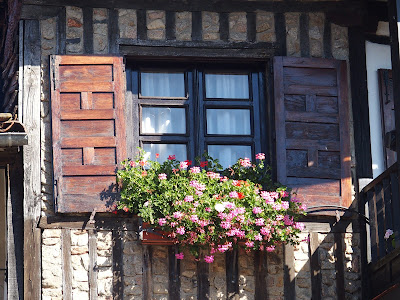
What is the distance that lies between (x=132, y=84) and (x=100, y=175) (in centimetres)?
95

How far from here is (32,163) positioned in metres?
9.40

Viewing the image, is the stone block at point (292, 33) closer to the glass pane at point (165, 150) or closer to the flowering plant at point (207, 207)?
the flowering plant at point (207, 207)

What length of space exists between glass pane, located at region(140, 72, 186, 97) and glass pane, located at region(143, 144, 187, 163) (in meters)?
0.45

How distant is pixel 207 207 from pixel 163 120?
46.6 inches

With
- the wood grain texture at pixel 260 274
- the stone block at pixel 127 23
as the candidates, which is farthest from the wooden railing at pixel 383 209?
the stone block at pixel 127 23

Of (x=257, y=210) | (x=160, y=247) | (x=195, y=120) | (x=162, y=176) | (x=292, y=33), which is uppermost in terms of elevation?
(x=292, y=33)

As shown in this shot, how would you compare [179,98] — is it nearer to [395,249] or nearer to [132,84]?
[132,84]

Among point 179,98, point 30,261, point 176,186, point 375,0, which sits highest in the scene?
point 375,0

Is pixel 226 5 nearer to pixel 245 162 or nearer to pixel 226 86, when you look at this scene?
pixel 226 86

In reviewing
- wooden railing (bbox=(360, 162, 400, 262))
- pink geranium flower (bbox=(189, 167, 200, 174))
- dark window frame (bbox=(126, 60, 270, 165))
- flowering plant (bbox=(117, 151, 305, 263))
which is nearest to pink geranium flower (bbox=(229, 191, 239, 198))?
flowering plant (bbox=(117, 151, 305, 263))

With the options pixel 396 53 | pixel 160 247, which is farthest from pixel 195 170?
pixel 396 53

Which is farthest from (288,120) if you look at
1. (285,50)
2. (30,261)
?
(30,261)

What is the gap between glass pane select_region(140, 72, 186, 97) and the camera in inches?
392

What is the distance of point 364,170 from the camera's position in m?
9.85
